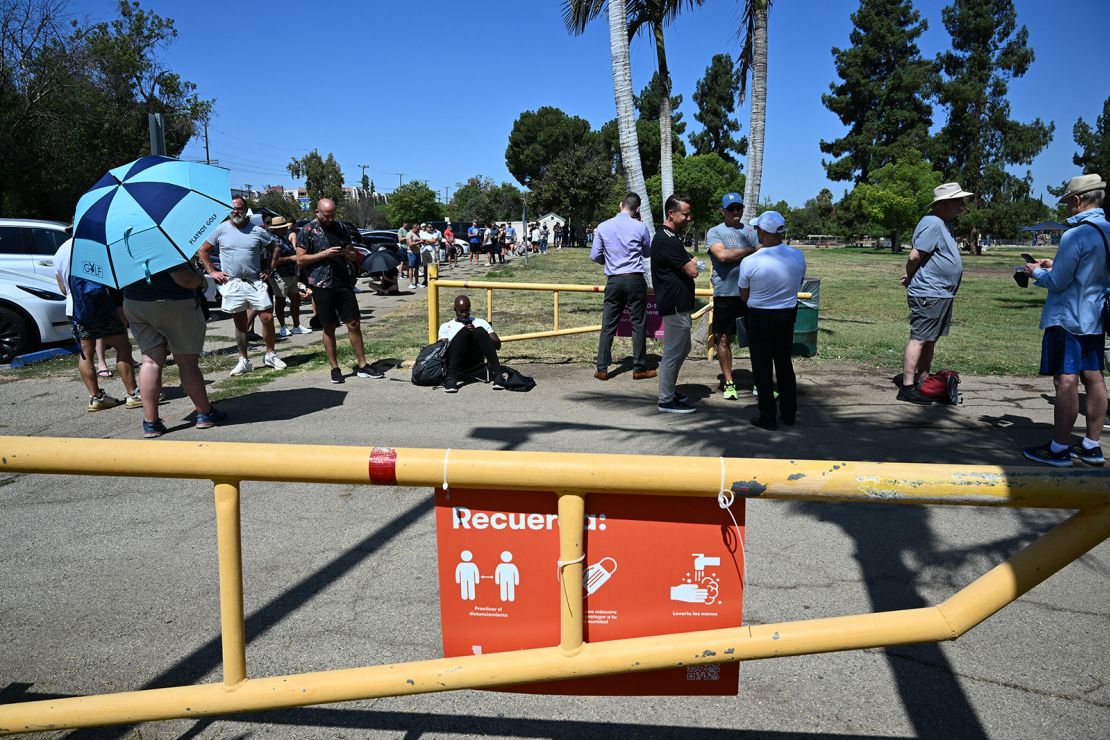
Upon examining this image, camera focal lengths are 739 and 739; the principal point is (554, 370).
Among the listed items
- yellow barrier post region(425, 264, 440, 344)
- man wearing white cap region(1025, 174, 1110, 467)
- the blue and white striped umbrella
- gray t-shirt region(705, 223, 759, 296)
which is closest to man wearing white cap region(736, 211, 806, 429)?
gray t-shirt region(705, 223, 759, 296)

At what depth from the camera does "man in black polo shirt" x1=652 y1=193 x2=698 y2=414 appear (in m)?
6.66

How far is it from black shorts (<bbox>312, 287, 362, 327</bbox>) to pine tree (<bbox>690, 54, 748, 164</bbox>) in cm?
7584

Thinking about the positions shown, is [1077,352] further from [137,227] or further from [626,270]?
[137,227]

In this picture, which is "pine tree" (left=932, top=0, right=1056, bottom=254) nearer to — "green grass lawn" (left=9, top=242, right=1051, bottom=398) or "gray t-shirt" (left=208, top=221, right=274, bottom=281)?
"green grass lawn" (left=9, top=242, right=1051, bottom=398)

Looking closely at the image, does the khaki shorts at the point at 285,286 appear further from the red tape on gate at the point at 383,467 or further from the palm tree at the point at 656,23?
the red tape on gate at the point at 383,467

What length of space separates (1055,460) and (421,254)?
20903mm

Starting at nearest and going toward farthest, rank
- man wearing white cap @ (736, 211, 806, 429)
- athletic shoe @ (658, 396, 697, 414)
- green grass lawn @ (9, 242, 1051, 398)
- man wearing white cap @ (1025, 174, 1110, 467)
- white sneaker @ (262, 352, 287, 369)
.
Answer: man wearing white cap @ (1025, 174, 1110, 467) → man wearing white cap @ (736, 211, 806, 429) → athletic shoe @ (658, 396, 697, 414) → white sneaker @ (262, 352, 287, 369) → green grass lawn @ (9, 242, 1051, 398)

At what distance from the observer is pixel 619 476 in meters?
1.83

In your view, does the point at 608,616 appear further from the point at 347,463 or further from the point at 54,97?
the point at 54,97

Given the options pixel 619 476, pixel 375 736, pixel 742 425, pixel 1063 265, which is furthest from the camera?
pixel 742 425

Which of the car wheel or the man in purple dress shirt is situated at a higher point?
the man in purple dress shirt

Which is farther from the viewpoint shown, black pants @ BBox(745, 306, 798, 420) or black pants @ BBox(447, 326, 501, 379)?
black pants @ BBox(447, 326, 501, 379)

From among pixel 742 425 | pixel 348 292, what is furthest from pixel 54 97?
pixel 742 425

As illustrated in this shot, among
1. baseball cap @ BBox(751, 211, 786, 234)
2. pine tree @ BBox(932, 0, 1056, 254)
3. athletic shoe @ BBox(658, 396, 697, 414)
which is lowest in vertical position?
athletic shoe @ BBox(658, 396, 697, 414)
